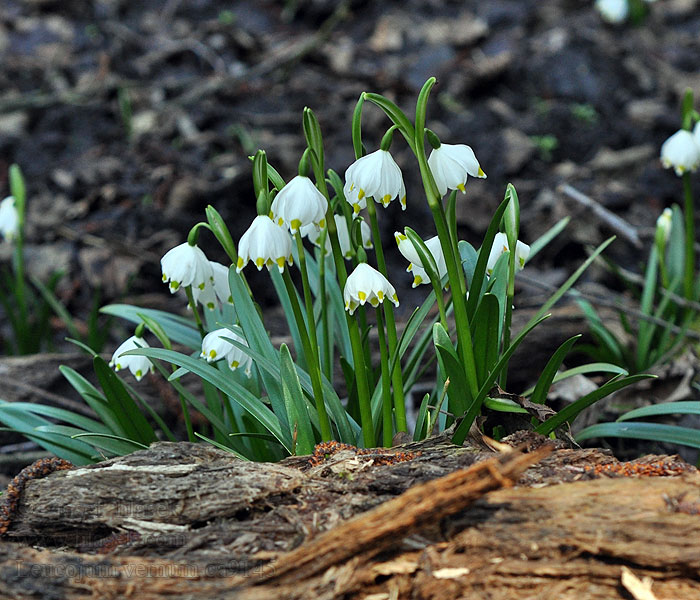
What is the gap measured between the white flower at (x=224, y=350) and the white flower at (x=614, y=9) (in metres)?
4.01

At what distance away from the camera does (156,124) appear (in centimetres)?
440

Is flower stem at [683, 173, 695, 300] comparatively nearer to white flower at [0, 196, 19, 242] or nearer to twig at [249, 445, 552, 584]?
twig at [249, 445, 552, 584]

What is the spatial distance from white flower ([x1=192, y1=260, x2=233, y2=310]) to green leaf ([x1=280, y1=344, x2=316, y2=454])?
348 mm

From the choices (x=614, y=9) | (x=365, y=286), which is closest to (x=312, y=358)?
(x=365, y=286)

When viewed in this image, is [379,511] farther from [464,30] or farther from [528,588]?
[464,30]

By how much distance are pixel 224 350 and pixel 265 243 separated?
37cm

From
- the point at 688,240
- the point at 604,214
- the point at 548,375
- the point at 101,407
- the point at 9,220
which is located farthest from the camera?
the point at 604,214

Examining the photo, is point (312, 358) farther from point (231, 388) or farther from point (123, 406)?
point (123, 406)

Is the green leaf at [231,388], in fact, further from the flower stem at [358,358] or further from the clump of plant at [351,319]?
the flower stem at [358,358]

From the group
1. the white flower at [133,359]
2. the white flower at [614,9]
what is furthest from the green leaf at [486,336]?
the white flower at [614,9]

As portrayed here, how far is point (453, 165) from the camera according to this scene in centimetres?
156

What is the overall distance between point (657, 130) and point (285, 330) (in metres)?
2.65

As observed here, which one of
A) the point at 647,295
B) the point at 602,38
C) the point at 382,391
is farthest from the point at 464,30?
the point at 382,391

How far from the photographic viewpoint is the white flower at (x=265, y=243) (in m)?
1.50
